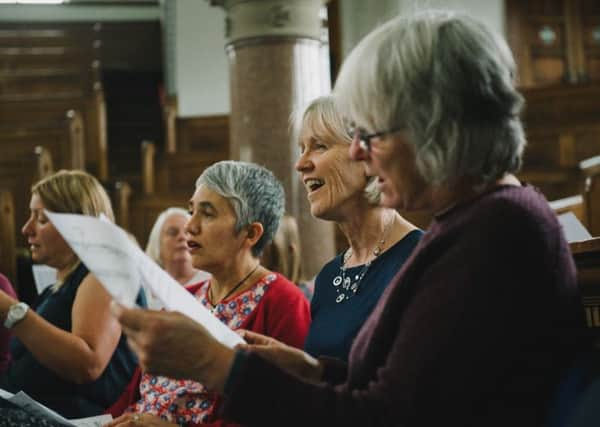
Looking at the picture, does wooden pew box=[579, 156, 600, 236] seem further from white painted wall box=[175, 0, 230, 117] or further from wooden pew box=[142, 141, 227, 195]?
white painted wall box=[175, 0, 230, 117]

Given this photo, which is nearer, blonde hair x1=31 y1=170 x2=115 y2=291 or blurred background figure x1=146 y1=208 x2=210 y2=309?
blonde hair x1=31 y1=170 x2=115 y2=291

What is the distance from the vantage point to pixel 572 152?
6.52m

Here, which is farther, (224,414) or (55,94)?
(55,94)

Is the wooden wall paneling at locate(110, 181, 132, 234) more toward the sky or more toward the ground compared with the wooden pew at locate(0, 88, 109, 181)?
more toward the ground

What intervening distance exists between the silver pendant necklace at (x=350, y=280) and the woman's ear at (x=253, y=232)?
295mm

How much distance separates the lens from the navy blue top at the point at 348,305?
1.74 meters

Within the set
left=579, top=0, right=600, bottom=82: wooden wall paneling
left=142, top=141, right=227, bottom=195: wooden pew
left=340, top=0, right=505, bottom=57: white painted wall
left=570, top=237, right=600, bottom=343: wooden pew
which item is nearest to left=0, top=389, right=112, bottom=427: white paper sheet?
left=570, top=237, right=600, bottom=343: wooden pew

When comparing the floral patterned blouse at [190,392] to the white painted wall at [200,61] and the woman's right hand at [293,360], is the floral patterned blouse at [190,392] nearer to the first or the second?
the woman's right hand at [293,360]

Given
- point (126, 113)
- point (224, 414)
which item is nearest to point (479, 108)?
point (224, 414)

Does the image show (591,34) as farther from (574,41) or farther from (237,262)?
(237,262)

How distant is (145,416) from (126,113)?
31.3ft

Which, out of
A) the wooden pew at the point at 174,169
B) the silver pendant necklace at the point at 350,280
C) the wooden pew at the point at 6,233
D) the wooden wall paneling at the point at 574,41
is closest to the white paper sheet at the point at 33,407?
the silver pendant necklace at the point at 350,280

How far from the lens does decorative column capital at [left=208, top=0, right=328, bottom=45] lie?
424 cm

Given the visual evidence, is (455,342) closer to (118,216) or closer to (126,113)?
(118,216)
